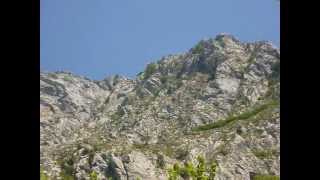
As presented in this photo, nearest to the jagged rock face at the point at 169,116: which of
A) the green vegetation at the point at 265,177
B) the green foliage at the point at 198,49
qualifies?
the green foliage at the point at 198,49

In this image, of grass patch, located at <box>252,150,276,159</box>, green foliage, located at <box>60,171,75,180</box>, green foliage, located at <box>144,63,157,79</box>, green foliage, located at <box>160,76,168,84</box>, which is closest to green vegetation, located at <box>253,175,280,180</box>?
grass patch, located at <box>252,150,276,159</box>

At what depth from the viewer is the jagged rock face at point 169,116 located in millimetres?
120000

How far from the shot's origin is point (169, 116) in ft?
491

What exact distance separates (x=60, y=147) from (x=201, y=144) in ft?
122

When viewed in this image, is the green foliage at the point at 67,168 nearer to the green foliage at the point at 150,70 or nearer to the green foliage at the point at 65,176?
the green foliage at the point at 65,176

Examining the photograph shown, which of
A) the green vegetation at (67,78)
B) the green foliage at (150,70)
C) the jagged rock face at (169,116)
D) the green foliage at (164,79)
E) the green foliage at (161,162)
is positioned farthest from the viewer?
the green vegetation at (67,78)

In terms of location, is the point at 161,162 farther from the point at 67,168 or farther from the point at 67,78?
the point at 67,78

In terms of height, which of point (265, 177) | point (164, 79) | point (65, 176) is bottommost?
point (65, 176)

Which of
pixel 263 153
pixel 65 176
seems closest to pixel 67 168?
pixel 65 176

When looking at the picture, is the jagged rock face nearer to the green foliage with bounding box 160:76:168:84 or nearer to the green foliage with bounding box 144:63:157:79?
the green foliage with bounding box 144:63:157:79

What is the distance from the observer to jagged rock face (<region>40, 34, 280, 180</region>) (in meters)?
120

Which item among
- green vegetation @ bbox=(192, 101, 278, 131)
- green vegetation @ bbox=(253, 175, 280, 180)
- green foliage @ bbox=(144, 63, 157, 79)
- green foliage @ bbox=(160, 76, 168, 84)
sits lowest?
green vegetation @ bbox=(253, 175, 280, 180)
